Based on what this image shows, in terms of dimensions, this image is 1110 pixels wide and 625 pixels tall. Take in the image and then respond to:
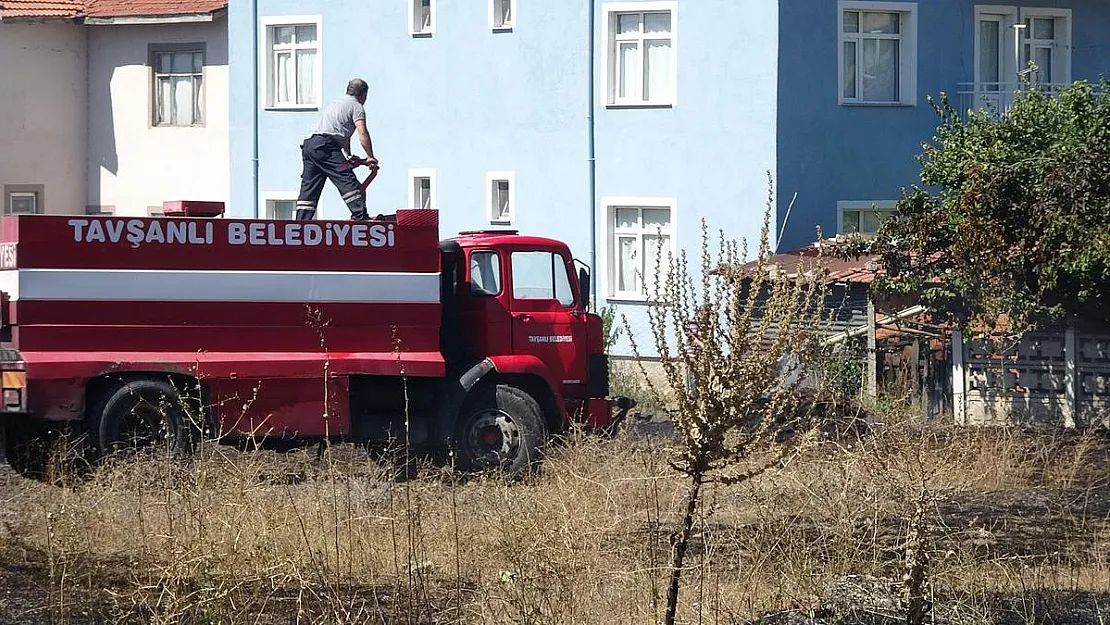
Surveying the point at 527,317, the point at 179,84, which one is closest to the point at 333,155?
the point at 527,317

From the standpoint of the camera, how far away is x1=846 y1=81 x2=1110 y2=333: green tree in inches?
579

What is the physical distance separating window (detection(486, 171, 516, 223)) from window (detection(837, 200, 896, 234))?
5204 mm

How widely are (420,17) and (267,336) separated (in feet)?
46.0

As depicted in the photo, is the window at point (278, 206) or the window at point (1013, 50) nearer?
the window at point (1013, 50)

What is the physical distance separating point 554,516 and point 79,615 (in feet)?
8.25

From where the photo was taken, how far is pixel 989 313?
1631 cm

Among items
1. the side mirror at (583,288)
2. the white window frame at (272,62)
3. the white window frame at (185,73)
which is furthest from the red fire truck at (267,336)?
the white window frame at (185,73)

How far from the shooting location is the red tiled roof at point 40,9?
30.6 meters

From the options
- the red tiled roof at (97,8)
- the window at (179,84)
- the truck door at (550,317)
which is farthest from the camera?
the window at (179,84)

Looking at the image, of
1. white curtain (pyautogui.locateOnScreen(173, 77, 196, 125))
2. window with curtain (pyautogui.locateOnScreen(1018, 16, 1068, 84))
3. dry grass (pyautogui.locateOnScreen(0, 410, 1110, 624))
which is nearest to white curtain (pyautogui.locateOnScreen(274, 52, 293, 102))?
white curtain (pyautogui.locateOnScreen(173, 77, 196, 125))

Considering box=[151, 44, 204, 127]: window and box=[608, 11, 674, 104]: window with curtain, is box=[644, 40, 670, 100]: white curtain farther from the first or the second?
box=[151, 44, 204, 127]: window

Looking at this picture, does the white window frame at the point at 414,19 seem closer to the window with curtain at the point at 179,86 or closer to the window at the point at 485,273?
the window with curtain at the point at 179,86

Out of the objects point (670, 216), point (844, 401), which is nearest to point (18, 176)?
point (670, 216)

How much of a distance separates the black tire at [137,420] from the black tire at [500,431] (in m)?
2.30
